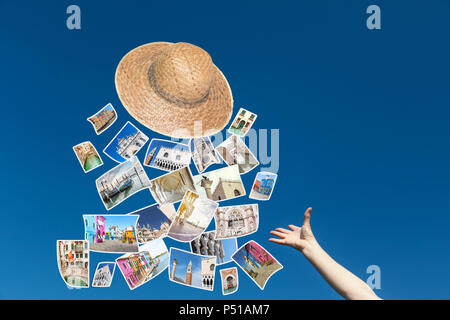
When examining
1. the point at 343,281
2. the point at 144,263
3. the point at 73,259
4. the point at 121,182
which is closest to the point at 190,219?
the point at 144,263

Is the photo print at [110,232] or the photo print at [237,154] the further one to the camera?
the photo print at [237,154]

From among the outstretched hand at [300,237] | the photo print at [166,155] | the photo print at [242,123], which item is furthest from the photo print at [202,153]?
the outstretched hand at [300,237]

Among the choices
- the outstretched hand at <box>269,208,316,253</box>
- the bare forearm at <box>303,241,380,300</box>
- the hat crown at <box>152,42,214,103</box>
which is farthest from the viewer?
the hat crown at <box>152,42,214,103</box>

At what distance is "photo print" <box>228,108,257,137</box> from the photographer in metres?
2.81

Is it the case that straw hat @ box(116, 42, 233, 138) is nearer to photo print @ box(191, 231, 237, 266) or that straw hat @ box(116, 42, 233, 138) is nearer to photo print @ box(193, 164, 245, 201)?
photo print @ box(193, 164, 245, 201)

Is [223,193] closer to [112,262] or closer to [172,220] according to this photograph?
[172,220]

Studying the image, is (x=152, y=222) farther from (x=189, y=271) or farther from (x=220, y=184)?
(x=220, y=184)

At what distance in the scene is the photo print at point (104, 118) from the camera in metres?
2.71

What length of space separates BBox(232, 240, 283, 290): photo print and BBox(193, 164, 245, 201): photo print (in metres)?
0.40

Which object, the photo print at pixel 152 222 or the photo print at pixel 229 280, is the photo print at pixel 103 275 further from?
the photo print at pixel 229 280

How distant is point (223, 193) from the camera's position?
2768mm

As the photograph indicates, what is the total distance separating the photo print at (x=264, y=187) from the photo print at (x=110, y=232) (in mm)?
833

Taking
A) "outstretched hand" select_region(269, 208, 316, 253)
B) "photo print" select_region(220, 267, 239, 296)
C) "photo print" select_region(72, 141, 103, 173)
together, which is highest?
"photo print" select_region(72, 141, 103, 173)

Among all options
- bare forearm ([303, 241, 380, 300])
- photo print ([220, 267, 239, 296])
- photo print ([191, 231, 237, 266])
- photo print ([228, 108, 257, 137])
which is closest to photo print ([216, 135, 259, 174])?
photo print ([228, 108, 257, 137])
